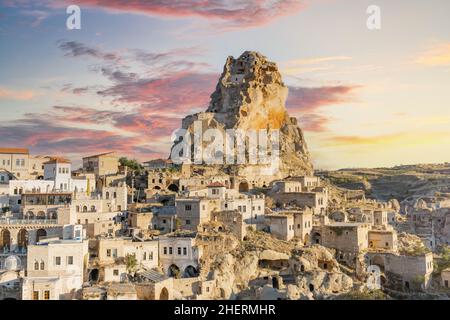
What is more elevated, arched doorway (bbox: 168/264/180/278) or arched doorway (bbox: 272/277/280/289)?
arched doorway (bbox: 168/264/180/278)

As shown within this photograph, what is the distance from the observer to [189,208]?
96.1 feet

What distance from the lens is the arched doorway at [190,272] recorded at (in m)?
26.8

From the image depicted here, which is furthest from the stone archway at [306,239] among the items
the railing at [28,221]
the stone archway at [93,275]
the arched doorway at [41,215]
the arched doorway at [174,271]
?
the arched doorway at [41,215]

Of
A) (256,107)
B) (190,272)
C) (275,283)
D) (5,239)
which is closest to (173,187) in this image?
(190,272)

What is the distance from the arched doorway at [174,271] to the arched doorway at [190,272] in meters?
0.38

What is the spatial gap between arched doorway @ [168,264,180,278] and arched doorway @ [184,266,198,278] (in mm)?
376

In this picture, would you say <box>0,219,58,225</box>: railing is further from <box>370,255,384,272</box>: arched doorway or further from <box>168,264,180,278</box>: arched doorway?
<box>370,255,384,272</box>: arched doorway

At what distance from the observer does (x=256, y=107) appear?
156 feet

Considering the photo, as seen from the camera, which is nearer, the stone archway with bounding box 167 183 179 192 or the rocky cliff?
the stone archway with bounding box 167 183 179 192

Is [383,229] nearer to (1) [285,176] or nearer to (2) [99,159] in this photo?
(1) [285,176]

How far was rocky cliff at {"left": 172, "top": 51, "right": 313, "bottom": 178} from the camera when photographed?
151 feet

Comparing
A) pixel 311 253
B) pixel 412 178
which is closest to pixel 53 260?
pixel 311 253

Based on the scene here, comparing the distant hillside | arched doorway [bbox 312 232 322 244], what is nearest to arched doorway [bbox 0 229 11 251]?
arched doorway [bbox 312 232 322 244]

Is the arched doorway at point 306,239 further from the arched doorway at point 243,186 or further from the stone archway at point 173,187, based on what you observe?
the stone archway at point 173,187
